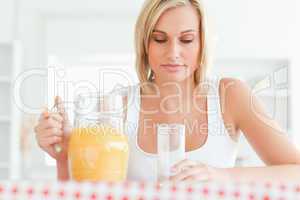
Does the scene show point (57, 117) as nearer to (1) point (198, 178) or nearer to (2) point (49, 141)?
(2) point (49, 141)

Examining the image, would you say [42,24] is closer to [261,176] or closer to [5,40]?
[5,40]

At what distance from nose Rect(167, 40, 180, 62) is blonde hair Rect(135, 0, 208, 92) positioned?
0.21 feet

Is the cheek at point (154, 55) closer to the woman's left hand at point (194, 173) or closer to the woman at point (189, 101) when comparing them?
the woman at point (189, 101)

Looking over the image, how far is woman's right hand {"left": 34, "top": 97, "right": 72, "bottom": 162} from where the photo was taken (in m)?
0.90

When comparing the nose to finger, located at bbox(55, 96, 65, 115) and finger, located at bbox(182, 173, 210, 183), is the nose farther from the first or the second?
finger, located at bbox(182, 173, 210, 183)

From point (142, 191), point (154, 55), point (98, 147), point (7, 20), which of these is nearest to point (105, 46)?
point (7, 20)

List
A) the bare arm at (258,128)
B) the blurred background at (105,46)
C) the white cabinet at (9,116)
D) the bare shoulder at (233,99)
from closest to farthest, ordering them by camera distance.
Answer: the bare arm at (258,128) → the bare shoulder at (233,99) → the white cabinet at (9,116) → the blurred background at (105,46)

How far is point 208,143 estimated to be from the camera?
1.33 meters

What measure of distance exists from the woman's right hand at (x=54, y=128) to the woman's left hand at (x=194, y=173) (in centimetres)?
23

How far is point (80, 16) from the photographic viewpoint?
4246mm

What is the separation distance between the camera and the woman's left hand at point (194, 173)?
73 centimetres

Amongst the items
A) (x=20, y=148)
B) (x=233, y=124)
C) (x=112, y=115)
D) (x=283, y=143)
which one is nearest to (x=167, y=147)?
(x=112, y=115)

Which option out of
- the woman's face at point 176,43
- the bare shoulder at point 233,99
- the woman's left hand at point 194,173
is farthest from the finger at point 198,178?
the bare shoulder at point 233,99

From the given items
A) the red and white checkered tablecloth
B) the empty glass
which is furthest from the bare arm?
the red and white checkered tablecloth
